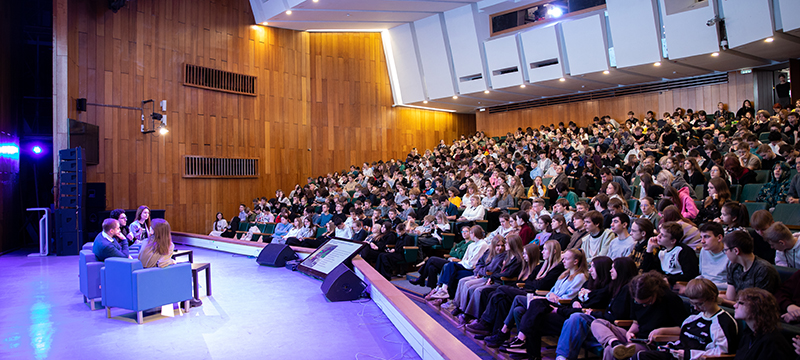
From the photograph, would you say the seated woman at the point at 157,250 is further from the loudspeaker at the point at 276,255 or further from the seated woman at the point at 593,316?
the seated woman at the point at 593,316

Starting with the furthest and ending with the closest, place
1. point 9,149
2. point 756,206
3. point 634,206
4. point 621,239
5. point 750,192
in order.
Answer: point 9,149
point 634,206
point 750,192
point 756,206
point 621,239

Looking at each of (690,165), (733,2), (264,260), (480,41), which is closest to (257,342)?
(264,260)

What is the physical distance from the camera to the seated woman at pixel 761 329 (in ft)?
7.14

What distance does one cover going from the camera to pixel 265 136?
12562 mm

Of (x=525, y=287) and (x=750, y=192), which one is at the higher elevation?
(x=750, y=192)

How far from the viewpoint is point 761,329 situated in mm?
2242

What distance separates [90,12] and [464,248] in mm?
8901

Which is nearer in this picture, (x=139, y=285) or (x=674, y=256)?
(x=674, y=256)

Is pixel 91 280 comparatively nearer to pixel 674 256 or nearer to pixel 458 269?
pixel 458 269

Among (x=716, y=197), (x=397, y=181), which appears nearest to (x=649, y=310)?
(x=716, y=197)

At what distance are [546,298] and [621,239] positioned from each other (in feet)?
3.30

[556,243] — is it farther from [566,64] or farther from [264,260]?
[566,64]

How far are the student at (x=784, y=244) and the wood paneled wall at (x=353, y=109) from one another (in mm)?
11650

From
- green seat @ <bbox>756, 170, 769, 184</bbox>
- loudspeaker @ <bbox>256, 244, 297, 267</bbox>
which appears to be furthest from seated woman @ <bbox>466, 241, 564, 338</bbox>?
loudspeaker @ <bbox>256, 244, 297, 267</bbox>
